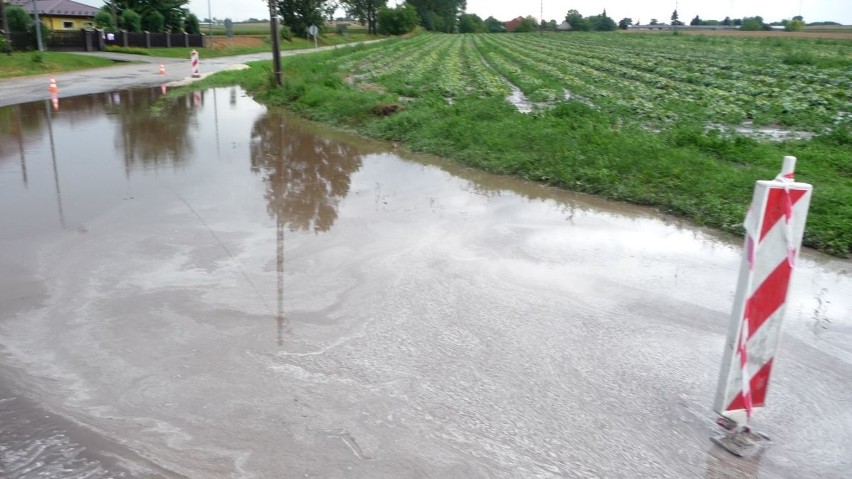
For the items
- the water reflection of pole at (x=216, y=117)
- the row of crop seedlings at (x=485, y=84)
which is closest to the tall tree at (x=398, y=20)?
the row of crop seedlings at (x=485, y=84)

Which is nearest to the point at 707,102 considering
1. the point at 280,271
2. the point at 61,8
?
the point at 280,271

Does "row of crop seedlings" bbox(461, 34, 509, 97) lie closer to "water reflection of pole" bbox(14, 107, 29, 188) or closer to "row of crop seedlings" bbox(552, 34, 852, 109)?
"row of crop seedlings" bbox(552, 34, 852, 109)

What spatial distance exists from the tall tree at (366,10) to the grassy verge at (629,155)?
309 ft

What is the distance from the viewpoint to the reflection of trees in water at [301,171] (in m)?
8.20

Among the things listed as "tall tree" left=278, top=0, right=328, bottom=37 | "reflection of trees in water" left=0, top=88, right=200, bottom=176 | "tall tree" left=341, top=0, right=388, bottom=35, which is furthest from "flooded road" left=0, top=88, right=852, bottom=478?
"tall tree" left=341, top=0, right=388, bottom=35

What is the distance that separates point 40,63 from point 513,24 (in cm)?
12000

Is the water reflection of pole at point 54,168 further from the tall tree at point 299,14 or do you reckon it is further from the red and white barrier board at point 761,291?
the tall tree at point 299,14

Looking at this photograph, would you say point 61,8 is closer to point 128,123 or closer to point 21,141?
point 128,123

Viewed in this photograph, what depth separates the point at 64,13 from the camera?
187ft

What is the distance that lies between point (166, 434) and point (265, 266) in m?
2.72

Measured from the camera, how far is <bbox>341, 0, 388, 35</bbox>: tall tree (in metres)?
103

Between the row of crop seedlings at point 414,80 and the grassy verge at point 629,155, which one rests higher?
the row of crop seedlings at point 414,80

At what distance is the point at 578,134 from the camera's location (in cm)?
1105

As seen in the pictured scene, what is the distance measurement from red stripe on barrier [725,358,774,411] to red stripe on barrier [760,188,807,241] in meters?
0.79
